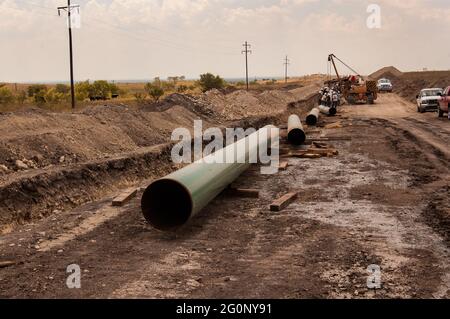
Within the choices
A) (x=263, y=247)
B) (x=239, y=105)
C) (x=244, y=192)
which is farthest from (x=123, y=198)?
(x=239, y=105)

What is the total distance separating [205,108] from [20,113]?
14.9 meters

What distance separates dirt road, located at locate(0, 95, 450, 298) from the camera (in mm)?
6746

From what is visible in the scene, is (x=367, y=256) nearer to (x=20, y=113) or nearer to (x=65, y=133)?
(x=65, y=133)

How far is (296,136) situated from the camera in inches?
816

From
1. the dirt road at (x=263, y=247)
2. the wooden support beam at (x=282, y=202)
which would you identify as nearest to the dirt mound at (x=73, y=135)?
the dirt road at (x=263, y=247)

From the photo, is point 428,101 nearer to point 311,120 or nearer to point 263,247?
point 311,120

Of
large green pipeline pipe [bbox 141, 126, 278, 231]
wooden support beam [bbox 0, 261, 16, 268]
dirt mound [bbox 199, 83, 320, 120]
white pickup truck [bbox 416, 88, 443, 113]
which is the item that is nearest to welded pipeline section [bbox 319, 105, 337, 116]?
dirt mound [bbox 199, 83, 320, 120]

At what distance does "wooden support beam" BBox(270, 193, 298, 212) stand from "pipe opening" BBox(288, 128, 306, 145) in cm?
918

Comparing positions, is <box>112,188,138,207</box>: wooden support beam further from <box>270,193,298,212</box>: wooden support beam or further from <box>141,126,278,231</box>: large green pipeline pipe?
<box>270,193,298,212</box>: wooden support beam

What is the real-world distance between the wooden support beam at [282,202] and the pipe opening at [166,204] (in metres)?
2.27

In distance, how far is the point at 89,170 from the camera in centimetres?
1388

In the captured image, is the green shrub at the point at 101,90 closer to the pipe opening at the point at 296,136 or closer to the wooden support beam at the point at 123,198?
the pipe opening at the point at 296,136

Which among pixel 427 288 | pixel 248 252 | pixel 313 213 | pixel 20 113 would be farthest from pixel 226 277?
pixel 20 113

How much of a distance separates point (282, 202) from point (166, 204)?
2.71m
